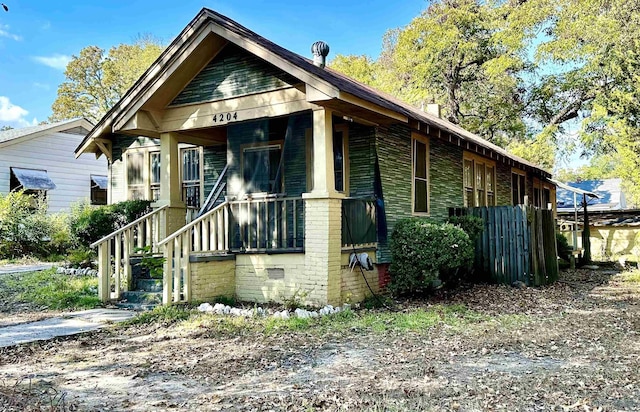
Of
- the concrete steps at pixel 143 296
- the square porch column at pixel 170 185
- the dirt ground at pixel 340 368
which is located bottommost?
the dirt ground at pixel 340 368

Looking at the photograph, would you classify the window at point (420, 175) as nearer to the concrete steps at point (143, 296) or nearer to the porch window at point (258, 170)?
the porch window at point (258, 170)

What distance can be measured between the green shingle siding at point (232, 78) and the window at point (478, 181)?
7228 mm

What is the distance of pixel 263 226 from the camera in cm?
942

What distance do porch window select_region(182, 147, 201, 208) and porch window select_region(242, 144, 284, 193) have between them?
2749 millimetres

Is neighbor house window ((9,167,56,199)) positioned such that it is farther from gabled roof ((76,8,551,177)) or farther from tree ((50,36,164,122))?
tree ((50,36,164,122))

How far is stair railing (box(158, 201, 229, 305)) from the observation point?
8805mm

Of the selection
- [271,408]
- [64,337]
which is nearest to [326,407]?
[271,408]

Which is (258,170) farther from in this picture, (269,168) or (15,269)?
(15,269)

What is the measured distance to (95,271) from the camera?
12195mm

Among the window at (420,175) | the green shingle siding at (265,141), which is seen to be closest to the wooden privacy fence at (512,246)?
the window at (420,175)

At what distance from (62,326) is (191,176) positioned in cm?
612

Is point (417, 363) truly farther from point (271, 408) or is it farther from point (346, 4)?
point (346, 4)

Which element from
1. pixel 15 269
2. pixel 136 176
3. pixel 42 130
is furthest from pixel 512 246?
pixel 42 130

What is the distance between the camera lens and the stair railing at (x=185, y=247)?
8.80m
